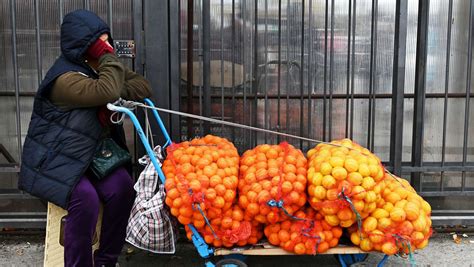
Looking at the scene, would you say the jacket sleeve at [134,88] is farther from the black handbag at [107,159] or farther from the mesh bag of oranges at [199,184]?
the mesh bag of oranges at [199,184]

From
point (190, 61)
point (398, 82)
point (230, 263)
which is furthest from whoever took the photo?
point (398, 82)

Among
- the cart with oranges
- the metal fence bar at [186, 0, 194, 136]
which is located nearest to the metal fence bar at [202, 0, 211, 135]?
the metal fence bar at [186, 0, 194, 136]

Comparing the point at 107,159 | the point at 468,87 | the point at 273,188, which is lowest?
the point at 273,188

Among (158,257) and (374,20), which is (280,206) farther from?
(374,20)

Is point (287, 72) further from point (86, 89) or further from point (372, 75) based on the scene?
point (86, 89)

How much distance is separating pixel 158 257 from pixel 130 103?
159 cm

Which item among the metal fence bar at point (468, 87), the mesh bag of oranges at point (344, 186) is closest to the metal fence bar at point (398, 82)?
the metal fence bar at point (468, 87)

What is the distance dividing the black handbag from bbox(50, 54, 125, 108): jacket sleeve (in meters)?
0.37

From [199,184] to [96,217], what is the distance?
771mm

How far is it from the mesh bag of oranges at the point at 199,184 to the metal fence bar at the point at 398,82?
5.87 feet

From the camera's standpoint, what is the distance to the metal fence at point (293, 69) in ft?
14.8

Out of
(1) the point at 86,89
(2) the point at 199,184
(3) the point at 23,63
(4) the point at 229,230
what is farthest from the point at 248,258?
(3) the point at 23,63

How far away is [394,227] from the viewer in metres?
3.33

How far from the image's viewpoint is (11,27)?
4625mm
